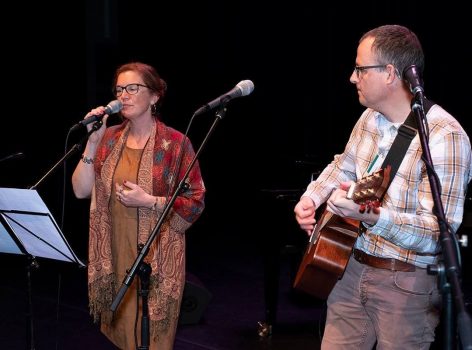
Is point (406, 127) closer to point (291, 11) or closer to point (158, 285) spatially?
point (158, 285)

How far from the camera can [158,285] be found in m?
3.82

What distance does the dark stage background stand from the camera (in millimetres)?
7461

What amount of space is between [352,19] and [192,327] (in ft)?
12.1

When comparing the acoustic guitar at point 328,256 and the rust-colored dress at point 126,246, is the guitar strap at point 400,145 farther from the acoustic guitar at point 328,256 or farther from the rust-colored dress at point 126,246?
the rust-colored dress at point 126,246

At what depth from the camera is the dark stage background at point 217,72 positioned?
294 inches

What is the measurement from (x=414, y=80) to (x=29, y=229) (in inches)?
69.4

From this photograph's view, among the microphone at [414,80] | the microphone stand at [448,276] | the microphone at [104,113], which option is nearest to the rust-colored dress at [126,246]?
the microphone at [104,113]

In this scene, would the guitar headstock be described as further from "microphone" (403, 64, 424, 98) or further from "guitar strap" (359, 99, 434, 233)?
"microphone" (403, 64, 424, 98)

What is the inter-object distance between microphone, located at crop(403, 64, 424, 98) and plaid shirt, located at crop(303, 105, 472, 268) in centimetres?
28

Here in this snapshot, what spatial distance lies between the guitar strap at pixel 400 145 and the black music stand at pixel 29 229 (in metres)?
1.38

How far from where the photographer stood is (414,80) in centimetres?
262

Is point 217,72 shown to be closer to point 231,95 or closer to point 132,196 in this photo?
point 132,196

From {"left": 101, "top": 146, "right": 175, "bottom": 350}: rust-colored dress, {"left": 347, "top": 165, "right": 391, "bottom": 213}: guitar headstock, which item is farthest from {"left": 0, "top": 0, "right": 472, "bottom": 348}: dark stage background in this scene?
{"left": 347, "top": 165, "right": 391, "bottom": 213}: guitar headstock

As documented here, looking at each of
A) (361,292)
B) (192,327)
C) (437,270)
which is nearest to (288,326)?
(192,327)
